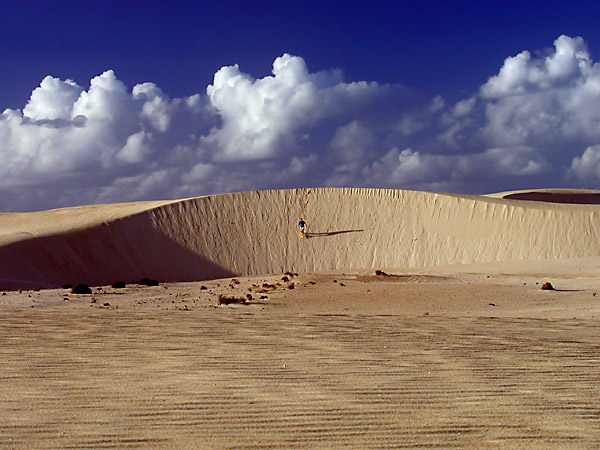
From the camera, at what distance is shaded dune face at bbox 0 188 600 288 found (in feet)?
120

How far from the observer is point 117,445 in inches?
200

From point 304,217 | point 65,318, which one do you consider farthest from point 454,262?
point 65,318

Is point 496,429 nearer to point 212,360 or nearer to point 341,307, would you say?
point 212,360

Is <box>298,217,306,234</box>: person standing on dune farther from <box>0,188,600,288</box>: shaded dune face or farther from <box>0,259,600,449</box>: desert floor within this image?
<box>0,259,600,449</box>: desert floor

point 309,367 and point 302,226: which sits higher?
point 302,226

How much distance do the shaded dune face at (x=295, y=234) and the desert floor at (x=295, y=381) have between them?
23.4 m

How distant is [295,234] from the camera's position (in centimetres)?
4262

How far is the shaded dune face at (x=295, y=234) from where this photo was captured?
36.6m

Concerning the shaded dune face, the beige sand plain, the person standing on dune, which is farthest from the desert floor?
the person standing on dune

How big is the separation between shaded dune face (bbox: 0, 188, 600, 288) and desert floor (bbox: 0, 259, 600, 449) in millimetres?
23443

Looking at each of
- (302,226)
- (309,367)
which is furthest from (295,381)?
(302,226)

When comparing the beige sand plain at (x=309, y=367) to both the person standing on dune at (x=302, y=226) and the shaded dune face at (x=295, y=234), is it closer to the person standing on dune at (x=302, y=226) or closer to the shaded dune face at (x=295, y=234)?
the shaded dune face at (x=295, y=234)

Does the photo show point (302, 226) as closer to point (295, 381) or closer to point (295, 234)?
point (295, 234)

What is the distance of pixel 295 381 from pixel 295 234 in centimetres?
3538
